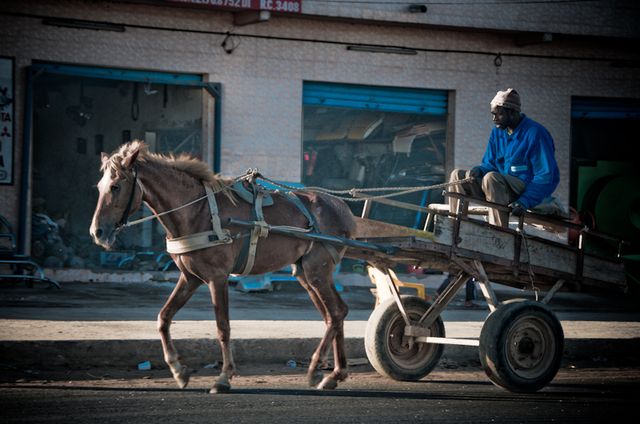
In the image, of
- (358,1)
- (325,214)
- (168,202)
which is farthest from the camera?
(358,1)

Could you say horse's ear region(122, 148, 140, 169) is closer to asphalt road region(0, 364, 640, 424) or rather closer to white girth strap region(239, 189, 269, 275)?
white girth strap region(239, 189, 269, 275)

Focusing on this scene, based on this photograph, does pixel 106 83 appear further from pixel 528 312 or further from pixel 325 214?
pixel 528 312

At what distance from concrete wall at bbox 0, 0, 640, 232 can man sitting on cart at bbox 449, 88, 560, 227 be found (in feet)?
25.7

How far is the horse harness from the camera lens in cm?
768

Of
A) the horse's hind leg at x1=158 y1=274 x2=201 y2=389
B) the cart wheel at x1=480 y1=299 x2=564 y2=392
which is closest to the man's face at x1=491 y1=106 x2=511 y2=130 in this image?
the cart wheel at x1=480 y1=299 x2=564 y2=392

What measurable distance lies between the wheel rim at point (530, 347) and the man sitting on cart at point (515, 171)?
93 centimetres

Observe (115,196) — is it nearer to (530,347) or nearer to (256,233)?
(256,233)

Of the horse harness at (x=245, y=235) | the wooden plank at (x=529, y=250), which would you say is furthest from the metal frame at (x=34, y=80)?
the wooden plank at (x=529, y=250)

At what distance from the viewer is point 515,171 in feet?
27.8

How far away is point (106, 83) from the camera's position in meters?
16.3

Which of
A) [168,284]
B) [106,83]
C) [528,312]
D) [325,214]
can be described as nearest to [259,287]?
[168,284]

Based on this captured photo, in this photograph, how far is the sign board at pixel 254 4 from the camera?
49.1 feet

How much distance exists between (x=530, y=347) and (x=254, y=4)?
8.96 metres

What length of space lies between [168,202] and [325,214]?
1.53m
